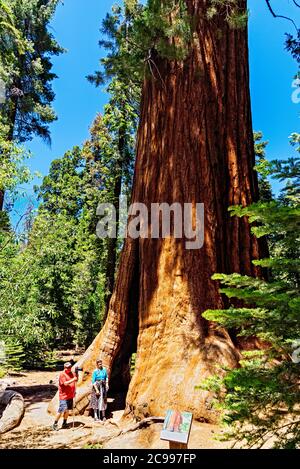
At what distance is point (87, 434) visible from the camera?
6496 millimetres

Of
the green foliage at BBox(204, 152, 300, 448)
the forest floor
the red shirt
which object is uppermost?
the green foliage at BBox(204, 152, 300, 448)

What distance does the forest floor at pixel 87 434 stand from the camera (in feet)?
15.8

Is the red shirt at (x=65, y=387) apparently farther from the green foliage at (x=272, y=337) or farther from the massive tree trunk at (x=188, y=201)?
the green foliage at (x=272, y=337)

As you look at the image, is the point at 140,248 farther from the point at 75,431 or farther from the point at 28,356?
the point at 28,356

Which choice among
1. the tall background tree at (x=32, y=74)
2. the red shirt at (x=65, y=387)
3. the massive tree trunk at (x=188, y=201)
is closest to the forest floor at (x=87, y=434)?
the massive tree trunk at (x=188, y=201)

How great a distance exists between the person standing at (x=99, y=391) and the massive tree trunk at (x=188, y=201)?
1.51ft

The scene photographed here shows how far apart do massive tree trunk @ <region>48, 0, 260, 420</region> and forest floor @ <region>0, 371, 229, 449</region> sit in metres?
0.38

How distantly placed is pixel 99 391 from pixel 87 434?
1.08 m

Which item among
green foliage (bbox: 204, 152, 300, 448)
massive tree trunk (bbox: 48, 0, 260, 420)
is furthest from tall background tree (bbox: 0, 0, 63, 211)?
green foliage (bbox: 204, 152, 300, 448)

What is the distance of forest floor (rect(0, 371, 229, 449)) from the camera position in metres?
4.82

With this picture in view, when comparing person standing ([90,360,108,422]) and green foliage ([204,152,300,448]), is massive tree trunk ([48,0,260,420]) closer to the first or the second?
person standing ([90,360,108,422])

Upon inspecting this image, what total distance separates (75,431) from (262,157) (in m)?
17.7

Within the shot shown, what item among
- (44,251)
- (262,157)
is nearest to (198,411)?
(44,251)

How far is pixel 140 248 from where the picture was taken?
746cm
